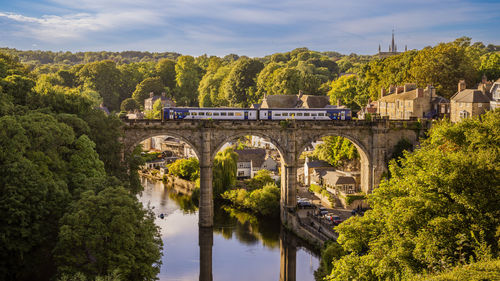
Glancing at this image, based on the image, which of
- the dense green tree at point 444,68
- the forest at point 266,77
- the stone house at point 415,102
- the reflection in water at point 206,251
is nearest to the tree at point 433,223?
the reflection in water at point 206,251

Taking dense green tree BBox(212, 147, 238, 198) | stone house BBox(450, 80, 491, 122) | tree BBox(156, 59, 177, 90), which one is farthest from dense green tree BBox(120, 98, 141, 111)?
stone house BBox(450, 80, 491, 122)

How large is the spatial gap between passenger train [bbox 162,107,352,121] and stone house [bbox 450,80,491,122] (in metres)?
12.5

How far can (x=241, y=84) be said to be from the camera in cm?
9194

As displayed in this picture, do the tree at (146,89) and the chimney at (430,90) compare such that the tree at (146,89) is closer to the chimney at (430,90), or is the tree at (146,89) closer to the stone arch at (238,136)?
the stone arch at (238,136)

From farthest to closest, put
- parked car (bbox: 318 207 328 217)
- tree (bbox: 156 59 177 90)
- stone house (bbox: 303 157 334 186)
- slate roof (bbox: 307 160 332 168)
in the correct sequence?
tree (bbox: 156 59 177 90) < slate roof (bbox: 307 160 332 168) < stone house (bbox: 303 157 334 186) < parked car (bbox: 318 207 328 217)

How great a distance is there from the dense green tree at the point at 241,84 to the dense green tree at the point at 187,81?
885 inches

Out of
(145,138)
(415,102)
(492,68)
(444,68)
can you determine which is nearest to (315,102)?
(444,68)

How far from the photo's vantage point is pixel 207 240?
41344 mm

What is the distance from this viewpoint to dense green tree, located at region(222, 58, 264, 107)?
91.9 meters

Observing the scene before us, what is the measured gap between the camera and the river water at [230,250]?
35.1 m

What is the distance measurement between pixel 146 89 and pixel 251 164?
54083 mm

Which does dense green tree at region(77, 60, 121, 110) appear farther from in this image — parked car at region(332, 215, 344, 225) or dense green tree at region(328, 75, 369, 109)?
parked car at region(332, 215, 344, 225)

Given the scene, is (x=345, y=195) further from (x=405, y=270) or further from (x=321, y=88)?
(x=321, y=88)

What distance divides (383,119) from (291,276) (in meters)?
18.8
